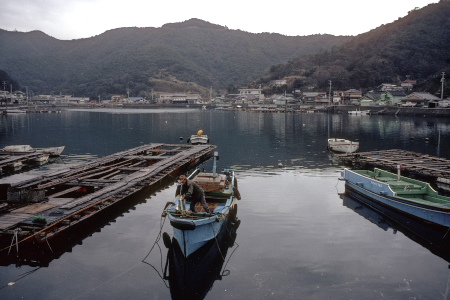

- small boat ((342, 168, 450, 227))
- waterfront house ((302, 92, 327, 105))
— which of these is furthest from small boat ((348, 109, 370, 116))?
small boat ((342, 168, 450, 227))

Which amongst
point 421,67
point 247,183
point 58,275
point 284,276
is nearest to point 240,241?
point 284,276

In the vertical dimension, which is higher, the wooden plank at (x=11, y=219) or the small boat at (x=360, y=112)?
the small boat at (x=360, y=112)

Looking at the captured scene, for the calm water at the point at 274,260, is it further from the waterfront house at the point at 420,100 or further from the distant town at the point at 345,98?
the waterfront house at the point at 420,100

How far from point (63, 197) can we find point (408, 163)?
83.9 feet

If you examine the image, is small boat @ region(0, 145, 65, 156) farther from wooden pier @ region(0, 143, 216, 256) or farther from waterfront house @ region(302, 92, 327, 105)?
waterfront house @ region(302, 92, 327, 105)

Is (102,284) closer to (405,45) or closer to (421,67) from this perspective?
(421,67)

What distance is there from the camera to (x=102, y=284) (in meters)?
12.3

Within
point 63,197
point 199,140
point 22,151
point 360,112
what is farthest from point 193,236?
point 360,112

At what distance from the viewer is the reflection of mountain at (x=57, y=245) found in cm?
1374

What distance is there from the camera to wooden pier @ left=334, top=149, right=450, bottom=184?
26.0m

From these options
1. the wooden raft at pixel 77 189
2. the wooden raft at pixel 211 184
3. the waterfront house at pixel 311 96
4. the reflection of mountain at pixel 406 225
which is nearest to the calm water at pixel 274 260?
the reflection of mountain at pixel 406 225

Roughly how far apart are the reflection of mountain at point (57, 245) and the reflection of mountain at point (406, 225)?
44.6 ft

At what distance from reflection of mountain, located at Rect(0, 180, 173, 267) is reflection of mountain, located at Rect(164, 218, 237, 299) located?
14.0 feet

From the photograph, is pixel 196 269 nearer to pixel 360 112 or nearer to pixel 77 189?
pixel 77 189
